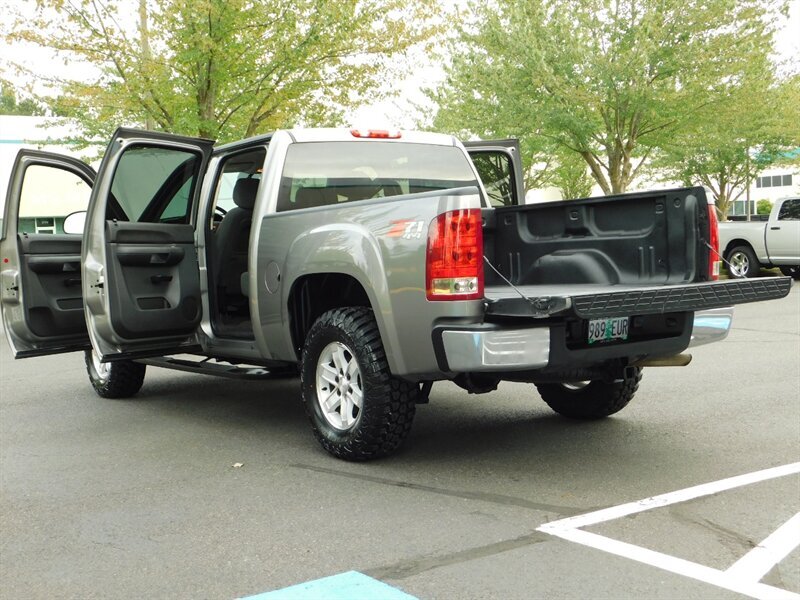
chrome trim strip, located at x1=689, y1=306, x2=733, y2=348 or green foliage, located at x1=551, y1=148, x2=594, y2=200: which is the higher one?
green foliage, located at x1=551, y1=148, x2=594, y2=200

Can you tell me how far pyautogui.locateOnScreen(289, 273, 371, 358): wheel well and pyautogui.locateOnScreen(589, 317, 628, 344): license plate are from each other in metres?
1.55

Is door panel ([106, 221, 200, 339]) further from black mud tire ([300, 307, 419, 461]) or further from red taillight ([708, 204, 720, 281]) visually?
red taillight ([708, 204, 720, 281])

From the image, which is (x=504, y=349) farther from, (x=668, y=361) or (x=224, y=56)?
(x=224, y=56)

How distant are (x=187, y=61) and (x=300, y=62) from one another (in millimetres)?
1939

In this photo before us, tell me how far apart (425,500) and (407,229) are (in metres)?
1.42

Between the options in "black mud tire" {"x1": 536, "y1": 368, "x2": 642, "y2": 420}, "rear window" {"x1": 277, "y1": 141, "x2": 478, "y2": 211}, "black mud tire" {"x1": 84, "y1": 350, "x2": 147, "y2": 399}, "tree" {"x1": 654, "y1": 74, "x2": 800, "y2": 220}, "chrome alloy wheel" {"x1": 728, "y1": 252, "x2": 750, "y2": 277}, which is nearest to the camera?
"rear window" {"x1": 277, "y1": 141, "x2": 478, "y2": 211}

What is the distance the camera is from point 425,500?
14.8ft

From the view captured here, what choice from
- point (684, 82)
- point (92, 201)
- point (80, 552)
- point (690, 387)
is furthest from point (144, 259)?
point (684, 82)

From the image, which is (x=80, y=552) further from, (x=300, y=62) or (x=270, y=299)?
(x=300, y=62)

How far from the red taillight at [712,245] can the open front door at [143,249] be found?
3631 mm

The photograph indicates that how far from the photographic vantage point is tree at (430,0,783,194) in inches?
808

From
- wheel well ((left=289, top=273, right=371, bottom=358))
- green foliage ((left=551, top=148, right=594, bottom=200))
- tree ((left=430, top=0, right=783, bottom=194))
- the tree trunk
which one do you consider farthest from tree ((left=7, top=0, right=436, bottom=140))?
green foliage ((left=551, top=148, right=594, bottom=200))

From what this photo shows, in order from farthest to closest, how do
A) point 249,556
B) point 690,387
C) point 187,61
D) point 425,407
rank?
point 187,61, point 690,387, point 425,407, point 249,556

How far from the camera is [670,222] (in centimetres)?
509
